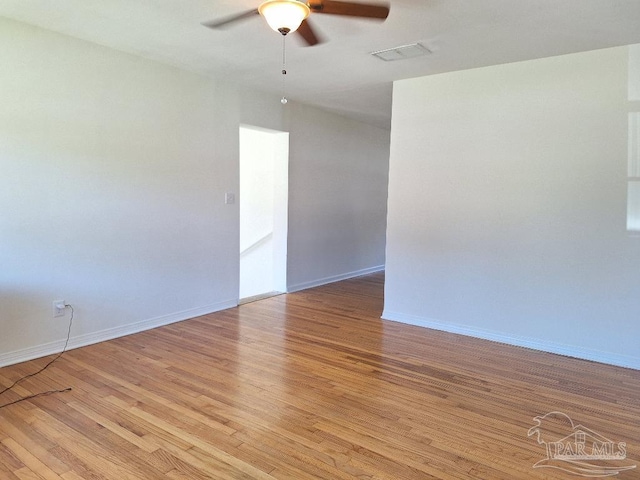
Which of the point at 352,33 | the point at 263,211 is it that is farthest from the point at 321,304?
the point at 352,33

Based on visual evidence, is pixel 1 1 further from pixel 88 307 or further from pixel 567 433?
pixel 567 433

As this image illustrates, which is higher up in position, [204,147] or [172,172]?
[204,147]

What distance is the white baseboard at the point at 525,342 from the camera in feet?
10.6

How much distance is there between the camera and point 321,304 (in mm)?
4918

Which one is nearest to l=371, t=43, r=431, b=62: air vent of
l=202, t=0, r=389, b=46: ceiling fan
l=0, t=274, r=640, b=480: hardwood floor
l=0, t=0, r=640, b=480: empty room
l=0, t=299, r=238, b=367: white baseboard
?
l=0, t=0, r=640, b=480: empty room

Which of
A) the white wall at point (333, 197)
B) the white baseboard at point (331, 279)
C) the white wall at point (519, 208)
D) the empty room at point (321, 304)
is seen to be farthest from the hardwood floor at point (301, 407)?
the white wall at point (333, 197)

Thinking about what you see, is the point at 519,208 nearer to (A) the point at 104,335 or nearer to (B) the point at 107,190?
(B) the point at 107,190

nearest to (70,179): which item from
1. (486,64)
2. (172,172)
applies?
(172,172)

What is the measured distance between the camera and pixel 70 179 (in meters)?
3.22

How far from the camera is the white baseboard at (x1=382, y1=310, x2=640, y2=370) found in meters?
3.23

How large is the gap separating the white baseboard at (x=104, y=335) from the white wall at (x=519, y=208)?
199 centimetres

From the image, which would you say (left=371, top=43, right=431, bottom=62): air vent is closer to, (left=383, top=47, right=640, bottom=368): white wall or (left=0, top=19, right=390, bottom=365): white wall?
(left=383, top=47, right=640, bottom=368): white wall

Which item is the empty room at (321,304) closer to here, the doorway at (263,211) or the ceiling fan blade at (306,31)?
the ceiling fan blade at (306,31)

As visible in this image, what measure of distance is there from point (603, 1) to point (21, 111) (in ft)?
12.8
